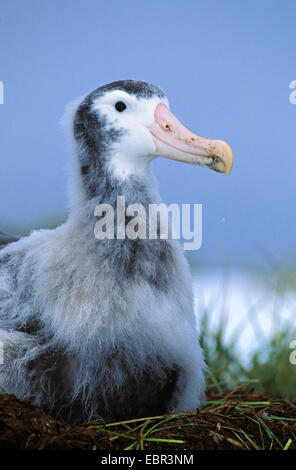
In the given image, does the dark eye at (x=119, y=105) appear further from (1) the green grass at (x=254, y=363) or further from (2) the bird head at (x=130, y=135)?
(1) the green grass at (x=254, y=363)

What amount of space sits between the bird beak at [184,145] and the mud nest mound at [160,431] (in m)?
0.71

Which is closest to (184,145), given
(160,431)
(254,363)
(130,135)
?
(130,135)

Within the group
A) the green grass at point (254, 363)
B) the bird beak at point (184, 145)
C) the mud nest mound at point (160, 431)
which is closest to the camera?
the mud nest mound at point (160, 431)

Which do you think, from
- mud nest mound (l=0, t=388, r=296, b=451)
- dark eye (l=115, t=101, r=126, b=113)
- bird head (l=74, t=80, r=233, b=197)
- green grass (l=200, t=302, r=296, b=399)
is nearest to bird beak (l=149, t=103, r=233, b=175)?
bird head (l=74, t=80, r=233, b=197)

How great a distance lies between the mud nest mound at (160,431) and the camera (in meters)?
1.51

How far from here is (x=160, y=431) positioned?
167cm

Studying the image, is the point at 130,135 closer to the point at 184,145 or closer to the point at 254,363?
the point at 184,145

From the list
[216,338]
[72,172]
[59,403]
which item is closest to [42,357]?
[59,403]

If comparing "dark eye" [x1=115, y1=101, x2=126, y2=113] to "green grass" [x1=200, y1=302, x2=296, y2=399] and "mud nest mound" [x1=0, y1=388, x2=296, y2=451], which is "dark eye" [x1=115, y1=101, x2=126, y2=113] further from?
"green grass" [x1=200, y1=302, x2=296, y2=399]

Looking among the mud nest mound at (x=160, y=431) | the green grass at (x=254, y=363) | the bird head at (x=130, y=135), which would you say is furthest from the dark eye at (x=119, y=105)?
the green grass at (x=254, y=363)

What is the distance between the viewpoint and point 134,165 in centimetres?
179

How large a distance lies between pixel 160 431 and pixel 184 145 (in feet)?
2.63

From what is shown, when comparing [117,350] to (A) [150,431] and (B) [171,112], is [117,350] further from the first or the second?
(B) [171,112]
